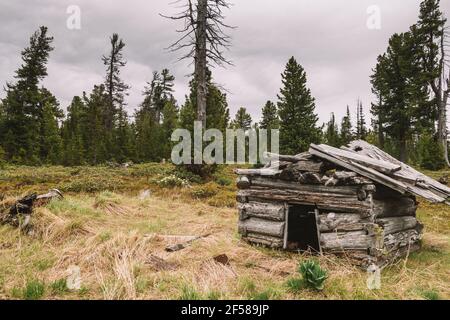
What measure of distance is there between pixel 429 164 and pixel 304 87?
42.7 ft

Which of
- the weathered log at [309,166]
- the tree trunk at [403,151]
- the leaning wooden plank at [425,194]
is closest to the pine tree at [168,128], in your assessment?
the tree trunk at [403,151]

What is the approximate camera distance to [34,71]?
114 ft

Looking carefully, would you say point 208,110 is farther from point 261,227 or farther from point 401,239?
point 401,239

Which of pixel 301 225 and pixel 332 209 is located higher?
pixel 332 209

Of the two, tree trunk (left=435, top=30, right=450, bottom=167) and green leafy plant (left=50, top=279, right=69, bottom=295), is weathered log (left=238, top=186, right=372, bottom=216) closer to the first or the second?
green leafy plant (left=50, top=279, right=69, bottom=295)

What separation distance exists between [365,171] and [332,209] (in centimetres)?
107

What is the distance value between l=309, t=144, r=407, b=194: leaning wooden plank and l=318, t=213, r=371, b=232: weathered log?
83cm

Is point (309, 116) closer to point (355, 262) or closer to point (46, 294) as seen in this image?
point (355, 262)

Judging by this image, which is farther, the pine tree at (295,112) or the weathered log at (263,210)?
the pine tree at (295,112)

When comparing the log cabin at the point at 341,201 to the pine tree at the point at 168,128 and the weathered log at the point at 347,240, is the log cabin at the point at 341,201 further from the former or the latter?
the pine tree at the point at 168,128

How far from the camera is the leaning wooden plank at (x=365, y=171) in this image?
643 centimetres

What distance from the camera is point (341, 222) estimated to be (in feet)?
22.8

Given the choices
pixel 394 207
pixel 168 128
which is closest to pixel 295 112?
pixel 168 128

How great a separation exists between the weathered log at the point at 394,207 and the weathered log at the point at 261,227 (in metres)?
2.11
